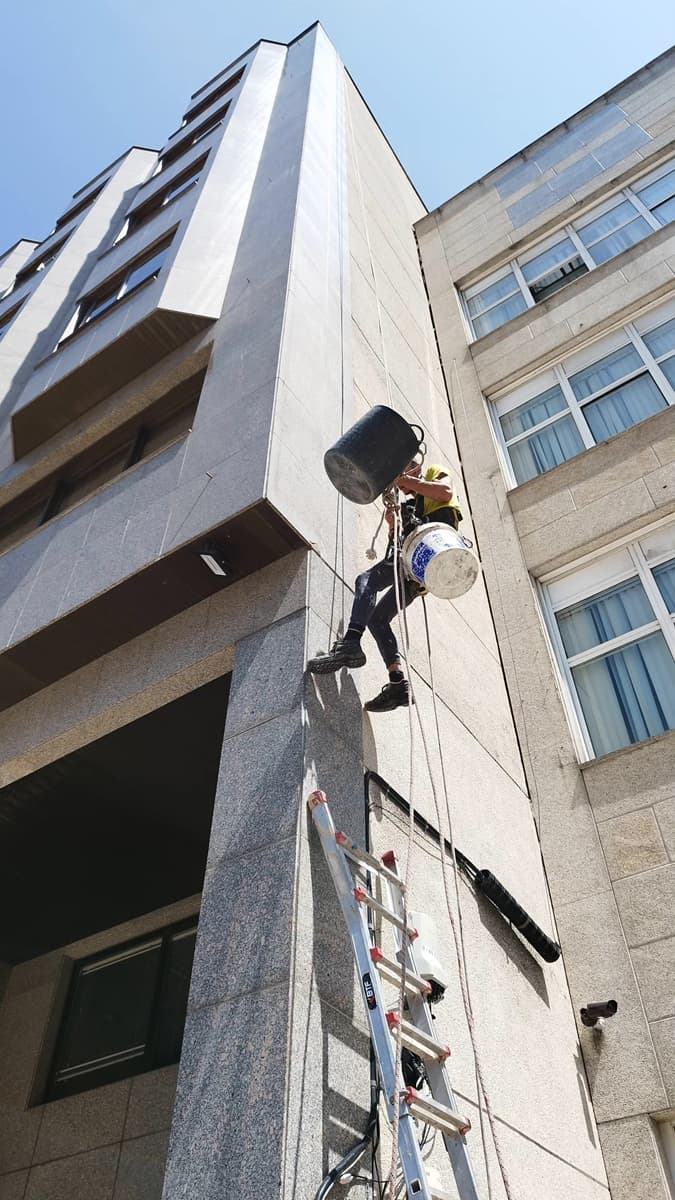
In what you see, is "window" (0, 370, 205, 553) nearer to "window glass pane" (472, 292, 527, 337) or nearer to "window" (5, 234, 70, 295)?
"window glass pane" (472, 292, 527, 337)

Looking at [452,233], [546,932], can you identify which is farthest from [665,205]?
[546,932]

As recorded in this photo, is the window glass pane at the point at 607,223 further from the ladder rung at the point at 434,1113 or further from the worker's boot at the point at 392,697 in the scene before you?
the ladder rung at the point at 434,1113

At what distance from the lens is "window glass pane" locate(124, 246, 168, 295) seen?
13.1 meters

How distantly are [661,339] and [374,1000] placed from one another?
418 inches

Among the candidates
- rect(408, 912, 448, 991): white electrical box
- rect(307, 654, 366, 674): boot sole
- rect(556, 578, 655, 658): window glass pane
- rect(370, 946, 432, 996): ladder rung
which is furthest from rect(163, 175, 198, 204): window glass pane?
rect(370, 946, 432, 996): ladder rung

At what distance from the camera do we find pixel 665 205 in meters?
14.3

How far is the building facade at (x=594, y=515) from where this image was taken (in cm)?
675

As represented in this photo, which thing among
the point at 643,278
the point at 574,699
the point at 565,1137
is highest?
the point at 643,278

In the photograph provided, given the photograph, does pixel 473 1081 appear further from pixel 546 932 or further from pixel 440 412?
pixel 440 412

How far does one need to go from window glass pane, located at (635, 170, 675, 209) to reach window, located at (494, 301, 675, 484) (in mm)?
3425

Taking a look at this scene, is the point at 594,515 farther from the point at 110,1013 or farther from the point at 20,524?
the point at 110,1013

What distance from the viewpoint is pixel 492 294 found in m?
15.8

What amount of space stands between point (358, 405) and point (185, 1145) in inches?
261

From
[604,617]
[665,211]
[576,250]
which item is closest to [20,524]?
[604,617]
